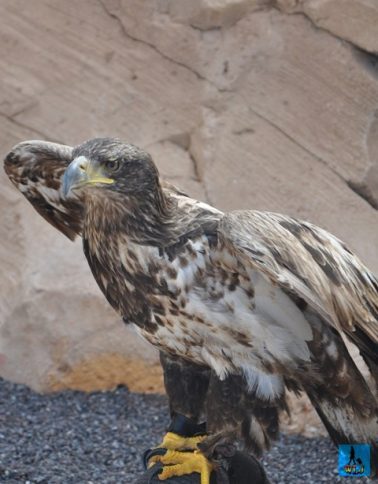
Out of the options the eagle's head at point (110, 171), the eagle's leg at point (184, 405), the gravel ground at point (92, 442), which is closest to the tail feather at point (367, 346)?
the eagle's leg at point (184, 405)

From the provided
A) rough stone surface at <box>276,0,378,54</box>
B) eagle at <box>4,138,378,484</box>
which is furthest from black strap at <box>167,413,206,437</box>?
rough stone surface at <box>276,0,378,54</box>

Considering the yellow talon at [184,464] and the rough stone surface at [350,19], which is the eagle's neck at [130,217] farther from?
the rough stone surface at [350,19]

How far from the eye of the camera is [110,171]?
3738mm

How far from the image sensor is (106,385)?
6098 millimetres

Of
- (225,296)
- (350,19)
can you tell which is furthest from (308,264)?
(350,19)

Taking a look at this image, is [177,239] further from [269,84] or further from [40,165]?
[269,84]

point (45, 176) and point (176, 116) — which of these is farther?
point (176, 116)

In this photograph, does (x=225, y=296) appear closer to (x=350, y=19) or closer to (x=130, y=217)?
(x=130, y=217)

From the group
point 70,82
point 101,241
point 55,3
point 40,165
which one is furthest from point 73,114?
point 101,241

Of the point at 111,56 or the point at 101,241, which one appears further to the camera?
the point at 111,56

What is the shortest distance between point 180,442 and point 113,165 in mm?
1167

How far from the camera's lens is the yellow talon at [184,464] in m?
3.99

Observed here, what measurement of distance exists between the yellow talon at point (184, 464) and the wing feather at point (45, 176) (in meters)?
1.10

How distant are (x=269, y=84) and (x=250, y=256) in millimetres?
2177
